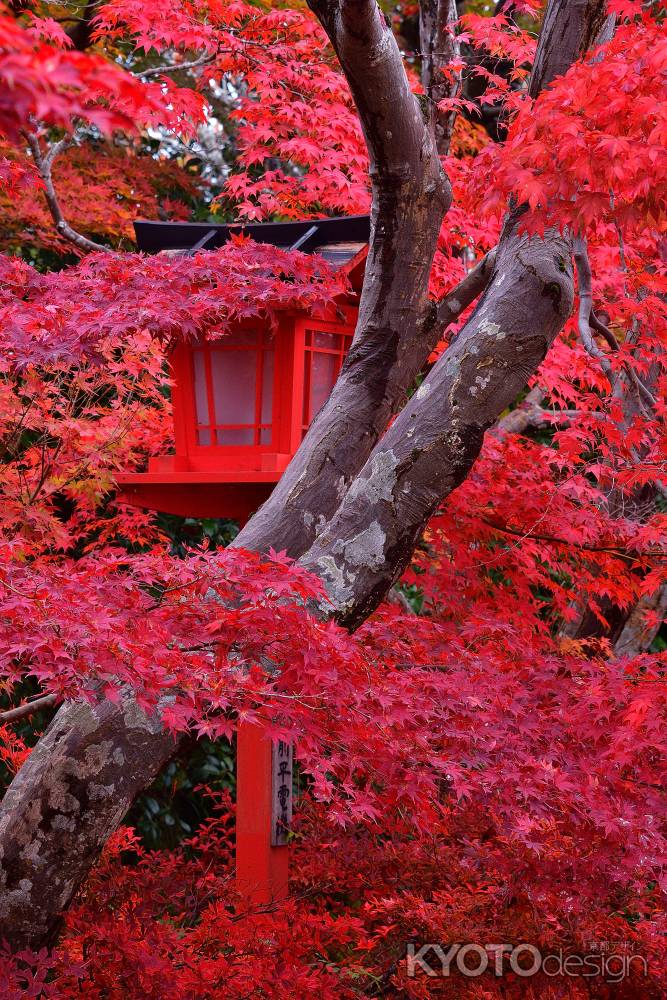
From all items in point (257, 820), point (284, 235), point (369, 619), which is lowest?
point (257, 820)

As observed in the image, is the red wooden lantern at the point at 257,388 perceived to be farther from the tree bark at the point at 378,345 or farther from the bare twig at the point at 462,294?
the bare twig at the point at 462,294

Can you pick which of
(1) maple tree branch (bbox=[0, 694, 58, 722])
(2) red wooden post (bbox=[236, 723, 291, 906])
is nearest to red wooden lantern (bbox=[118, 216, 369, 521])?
(2) red wooden post (bbox=[236, 723, 291, 906])

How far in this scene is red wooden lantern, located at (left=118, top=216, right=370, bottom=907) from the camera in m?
4.27

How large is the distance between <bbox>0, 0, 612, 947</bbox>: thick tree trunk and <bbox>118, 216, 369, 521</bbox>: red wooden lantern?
1.48 ft

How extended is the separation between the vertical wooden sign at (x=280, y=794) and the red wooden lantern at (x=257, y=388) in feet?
4.70

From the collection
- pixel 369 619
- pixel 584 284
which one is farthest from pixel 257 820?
pixel 584 284

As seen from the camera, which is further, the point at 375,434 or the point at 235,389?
the point at 235,389

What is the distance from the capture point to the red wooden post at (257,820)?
5.00 metres

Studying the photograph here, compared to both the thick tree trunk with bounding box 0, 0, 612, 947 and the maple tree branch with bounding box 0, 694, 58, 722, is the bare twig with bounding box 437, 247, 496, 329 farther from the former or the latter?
the maple tree branch with bounding box 0, 694, 58, 722

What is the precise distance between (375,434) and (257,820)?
2307 millimetres

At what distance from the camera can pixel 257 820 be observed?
5031 mm

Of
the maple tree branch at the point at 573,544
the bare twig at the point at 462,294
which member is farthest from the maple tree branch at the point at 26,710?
the maple tree branch at the point at 573,544

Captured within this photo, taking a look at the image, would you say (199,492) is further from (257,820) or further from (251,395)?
(257,820)

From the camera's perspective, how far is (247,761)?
5.08 metres
